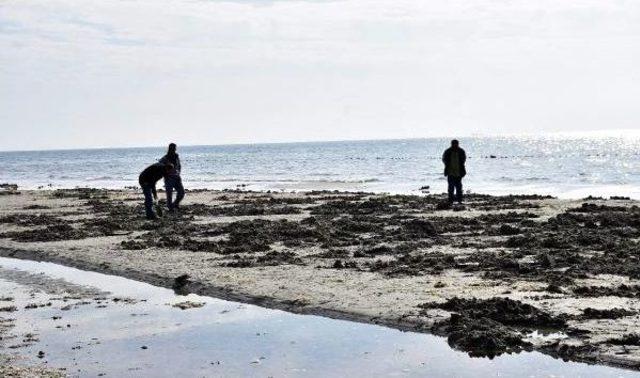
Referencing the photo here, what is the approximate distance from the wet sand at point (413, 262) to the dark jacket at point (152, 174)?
1159mm

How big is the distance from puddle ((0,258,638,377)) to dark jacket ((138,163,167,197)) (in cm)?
1034

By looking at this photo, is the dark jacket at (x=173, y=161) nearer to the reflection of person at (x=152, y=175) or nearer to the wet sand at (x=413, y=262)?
the reflection of person at (x=152, y=175)

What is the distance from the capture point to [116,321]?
1077cm

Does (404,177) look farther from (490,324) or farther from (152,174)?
(490,324)

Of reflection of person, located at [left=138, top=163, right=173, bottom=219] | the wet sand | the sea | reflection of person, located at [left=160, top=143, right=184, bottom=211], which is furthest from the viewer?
the sea

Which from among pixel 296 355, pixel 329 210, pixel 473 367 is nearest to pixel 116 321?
pixel 296 355

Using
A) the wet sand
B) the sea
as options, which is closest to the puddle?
the wet sand

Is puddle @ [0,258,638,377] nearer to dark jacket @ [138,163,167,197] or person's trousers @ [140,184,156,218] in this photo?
dark jacket @ [138,163,167,197]

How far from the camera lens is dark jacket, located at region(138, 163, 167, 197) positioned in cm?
2272

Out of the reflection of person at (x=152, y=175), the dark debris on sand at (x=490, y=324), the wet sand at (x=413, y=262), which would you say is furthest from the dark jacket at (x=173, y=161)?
the dark debris on sand at (x=490, y=324)

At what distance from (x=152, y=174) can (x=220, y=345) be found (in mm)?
14056

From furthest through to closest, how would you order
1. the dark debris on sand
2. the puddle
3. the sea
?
the sea < the dark debris on sand < the puddle

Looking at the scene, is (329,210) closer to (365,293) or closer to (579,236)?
(579,236)

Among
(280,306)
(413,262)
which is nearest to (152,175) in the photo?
(413,262)
